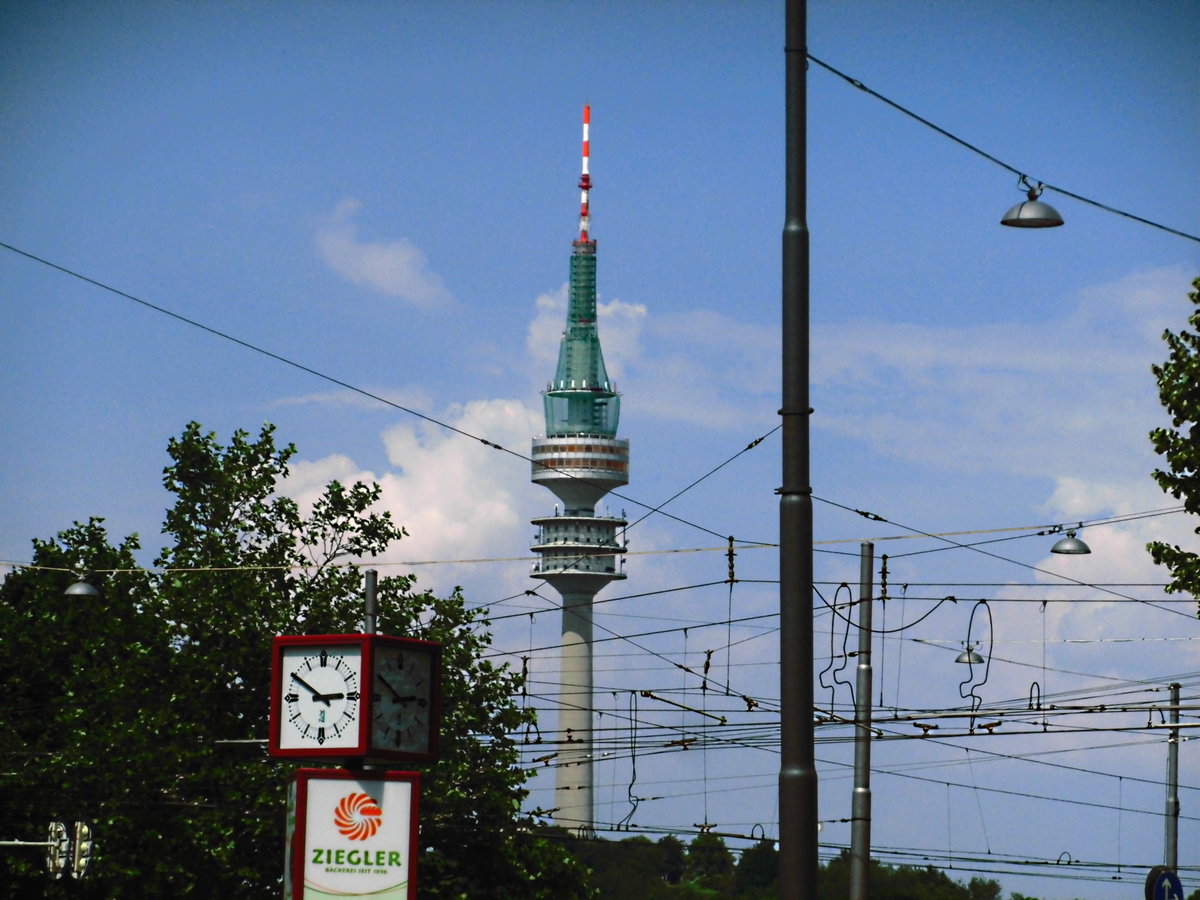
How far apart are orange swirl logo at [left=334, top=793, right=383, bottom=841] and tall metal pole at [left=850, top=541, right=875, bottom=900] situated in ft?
36.8

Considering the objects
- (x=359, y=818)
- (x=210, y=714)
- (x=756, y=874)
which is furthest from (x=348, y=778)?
(x=756, y=874)

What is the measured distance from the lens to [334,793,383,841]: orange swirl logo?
65.6 ft

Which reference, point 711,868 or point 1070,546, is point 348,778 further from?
point 711,868

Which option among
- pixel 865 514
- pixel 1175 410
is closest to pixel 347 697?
pixel 1175 410

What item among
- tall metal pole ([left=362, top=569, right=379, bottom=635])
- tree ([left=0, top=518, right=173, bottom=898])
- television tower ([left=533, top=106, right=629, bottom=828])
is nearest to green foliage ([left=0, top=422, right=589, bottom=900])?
tree ([left=0, top=518, right=173, bottom=898])

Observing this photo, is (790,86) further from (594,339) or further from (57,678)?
(594,339)

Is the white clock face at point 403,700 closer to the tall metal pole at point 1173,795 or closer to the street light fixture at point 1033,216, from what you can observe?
the street light fixture at point 1033,216

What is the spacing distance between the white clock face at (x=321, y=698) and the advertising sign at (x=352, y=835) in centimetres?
39

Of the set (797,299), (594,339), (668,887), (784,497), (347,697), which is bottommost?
(668,887)

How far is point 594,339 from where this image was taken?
18938cm

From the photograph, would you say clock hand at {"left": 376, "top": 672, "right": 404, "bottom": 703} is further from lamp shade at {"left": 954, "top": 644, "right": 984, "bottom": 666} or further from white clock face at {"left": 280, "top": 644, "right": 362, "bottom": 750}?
lamp shade at {"left": 954, "top": 644, "right": 984, "bottom": 666}

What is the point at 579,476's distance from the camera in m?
183

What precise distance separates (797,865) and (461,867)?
136 ft

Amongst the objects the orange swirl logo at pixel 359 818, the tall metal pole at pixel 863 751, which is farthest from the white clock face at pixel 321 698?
the tall metal pole at pixel 863 751
